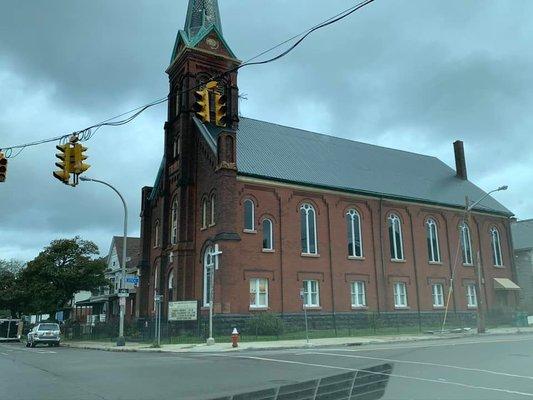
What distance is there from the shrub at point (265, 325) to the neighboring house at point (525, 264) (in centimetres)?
2915

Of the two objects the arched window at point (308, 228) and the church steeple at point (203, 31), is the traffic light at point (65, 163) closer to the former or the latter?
the arched window at point (308, 228)

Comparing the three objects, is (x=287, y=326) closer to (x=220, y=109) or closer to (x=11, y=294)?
(x=220, y=109)

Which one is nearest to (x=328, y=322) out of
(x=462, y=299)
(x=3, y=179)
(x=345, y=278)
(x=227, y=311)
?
(x=345, y=278)

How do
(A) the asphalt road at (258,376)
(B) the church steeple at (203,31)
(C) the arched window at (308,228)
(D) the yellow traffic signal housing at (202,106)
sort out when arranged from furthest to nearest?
(B) the church steeple at (203,31) < (C) the arched window at (308,228) < (D) the yellow traffic signal housing at (202,106) < (A) the asphalt road at (258,376)

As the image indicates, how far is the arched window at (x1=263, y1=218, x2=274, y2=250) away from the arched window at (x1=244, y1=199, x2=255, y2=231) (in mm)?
1026

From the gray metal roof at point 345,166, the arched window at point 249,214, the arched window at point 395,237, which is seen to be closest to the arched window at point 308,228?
the gray metal roof at point 345,166

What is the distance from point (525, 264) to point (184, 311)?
38416 millimetres

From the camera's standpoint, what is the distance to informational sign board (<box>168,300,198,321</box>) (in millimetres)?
29547

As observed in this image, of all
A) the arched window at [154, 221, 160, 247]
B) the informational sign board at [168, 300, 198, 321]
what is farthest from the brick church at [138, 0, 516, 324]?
the informational sign board at [168, 300, 198, 321]

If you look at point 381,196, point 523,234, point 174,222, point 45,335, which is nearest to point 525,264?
point 523,234

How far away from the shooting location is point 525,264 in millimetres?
53281

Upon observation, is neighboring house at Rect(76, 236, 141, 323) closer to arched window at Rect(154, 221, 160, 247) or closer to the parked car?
arched window at Rect(154, 221, 160, 247)

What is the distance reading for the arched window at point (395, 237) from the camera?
4131cm

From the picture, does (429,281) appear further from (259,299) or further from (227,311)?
(227,311)
